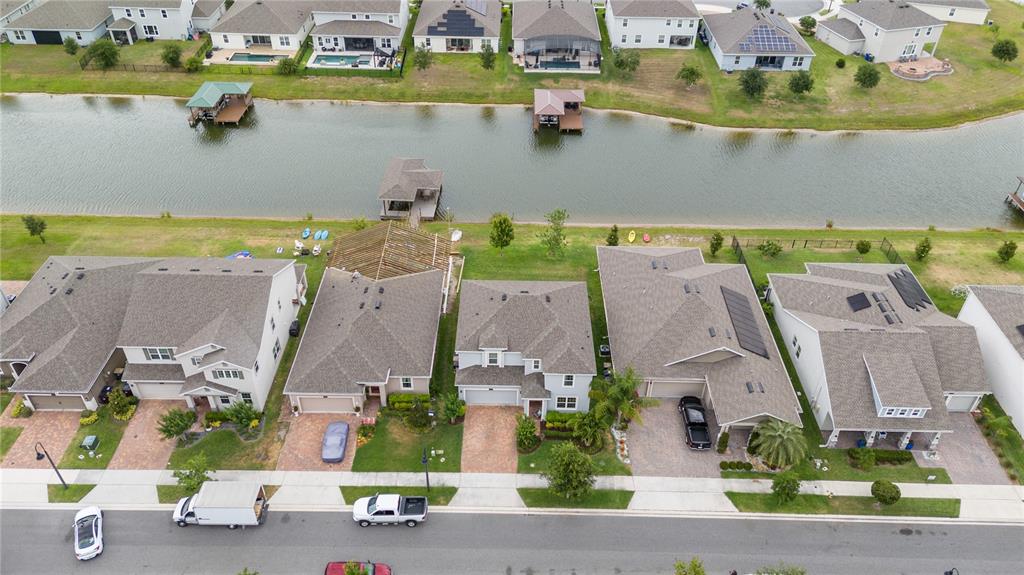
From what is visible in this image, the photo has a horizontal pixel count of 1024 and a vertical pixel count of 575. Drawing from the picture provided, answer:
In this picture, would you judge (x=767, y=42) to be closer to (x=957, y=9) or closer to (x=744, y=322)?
(x=957, y=9)

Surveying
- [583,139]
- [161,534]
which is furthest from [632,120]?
[161,534]

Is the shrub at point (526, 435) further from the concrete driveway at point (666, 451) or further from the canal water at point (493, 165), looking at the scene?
the canal water at point (493, 165)

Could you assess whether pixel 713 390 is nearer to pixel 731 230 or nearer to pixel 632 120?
pixel 731 230

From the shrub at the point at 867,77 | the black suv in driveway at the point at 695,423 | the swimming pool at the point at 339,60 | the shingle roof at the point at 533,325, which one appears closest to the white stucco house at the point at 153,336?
the shingle roof at the point at 533,325

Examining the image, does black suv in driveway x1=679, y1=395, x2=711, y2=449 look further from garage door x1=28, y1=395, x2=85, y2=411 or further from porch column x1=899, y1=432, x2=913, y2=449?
garage door x1=28, y1=395, x2=85, y2=411

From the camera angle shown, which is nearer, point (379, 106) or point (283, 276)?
point (283, 276)

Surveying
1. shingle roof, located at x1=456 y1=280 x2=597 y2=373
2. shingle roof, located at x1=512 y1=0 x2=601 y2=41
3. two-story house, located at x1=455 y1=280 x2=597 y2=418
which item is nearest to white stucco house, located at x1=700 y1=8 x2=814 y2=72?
shingle roof, located at x1=512 y1=0 x2=601 y2=41

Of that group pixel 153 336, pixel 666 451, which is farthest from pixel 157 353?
pixel 666 451
